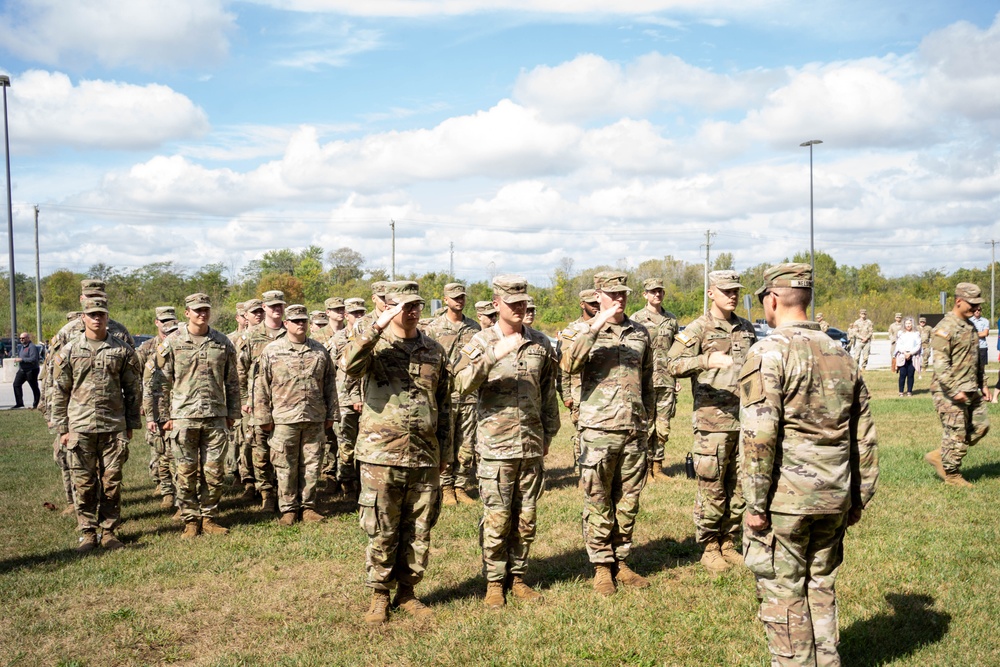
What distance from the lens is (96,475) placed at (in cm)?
830

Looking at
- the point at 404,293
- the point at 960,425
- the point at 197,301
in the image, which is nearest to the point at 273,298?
the point at 197,301

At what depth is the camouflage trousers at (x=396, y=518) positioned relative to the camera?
584 centimetres

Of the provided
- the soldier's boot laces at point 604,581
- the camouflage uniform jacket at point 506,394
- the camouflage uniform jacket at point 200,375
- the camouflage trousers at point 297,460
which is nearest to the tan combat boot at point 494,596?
the soldier's boot laces at point 604,581

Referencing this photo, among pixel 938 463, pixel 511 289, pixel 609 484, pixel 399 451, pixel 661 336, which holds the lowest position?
pixel 938 463

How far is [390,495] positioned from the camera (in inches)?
231

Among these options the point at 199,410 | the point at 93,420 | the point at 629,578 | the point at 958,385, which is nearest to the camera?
the point at 629,578

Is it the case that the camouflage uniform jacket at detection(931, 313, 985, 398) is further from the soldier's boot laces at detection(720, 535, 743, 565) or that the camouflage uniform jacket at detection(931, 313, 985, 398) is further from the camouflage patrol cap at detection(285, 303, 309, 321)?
the camouflage patrol cap at detection(285, 303, 309, 321)

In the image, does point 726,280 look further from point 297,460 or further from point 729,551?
point 297,460

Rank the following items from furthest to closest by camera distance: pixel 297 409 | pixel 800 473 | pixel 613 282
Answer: pixel 297 409 < pixel 613 282 < pixel 800 473

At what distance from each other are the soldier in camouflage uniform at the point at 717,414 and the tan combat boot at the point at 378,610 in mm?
2897

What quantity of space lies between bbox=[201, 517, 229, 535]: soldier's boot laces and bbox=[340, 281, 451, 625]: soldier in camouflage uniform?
→ 3.39m

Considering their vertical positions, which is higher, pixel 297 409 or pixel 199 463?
pixel 297 409

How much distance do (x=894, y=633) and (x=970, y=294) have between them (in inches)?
215

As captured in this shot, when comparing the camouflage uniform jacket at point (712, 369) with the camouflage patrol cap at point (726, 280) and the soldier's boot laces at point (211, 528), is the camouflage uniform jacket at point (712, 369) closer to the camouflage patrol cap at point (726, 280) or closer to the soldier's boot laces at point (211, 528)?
the camouflage patrol cap at point (726, 280)
